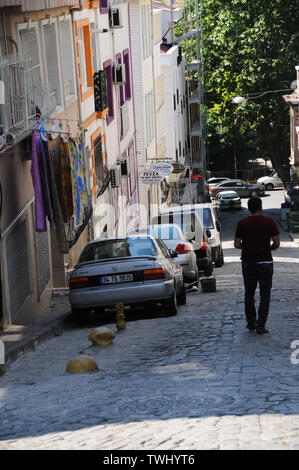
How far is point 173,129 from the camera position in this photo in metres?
48.7

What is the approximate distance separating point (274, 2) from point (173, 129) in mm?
9036

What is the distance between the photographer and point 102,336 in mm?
10984

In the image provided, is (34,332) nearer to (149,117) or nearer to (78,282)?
(78,282)

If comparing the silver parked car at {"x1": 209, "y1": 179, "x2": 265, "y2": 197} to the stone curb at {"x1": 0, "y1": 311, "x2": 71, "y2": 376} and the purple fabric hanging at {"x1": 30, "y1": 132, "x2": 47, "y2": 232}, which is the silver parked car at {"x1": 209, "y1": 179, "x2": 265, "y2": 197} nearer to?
the stone curb at {"x1": 0, "y1": 311, "x2": 71, "y2": 376}

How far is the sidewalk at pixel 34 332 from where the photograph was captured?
10770 mm

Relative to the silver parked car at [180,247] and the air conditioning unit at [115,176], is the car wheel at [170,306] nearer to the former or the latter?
the silver parked car at [180,247]

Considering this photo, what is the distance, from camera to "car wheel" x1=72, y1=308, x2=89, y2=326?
13.4 meters

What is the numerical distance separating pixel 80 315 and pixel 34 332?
1295 mm

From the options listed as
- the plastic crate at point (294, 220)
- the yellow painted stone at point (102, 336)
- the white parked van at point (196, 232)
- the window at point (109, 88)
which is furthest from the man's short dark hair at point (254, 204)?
the plastic crate at point (294, 220)

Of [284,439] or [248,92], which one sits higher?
[284,439]

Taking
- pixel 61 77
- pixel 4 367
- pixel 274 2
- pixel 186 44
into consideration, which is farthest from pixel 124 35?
pixel 186 44

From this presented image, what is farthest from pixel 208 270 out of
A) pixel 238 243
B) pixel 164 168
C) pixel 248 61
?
pixel 248 61

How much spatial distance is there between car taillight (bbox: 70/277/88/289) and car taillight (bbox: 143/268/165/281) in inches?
34.1
